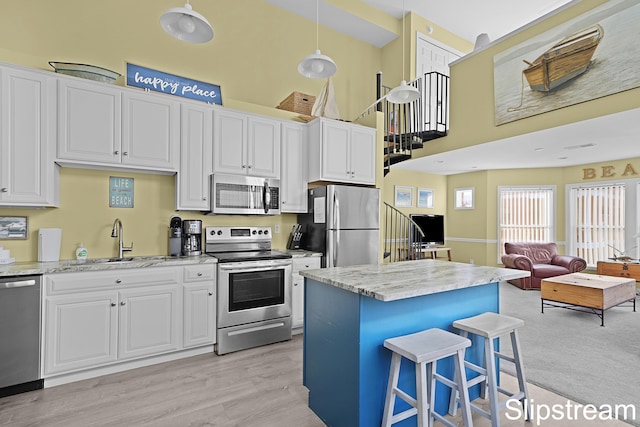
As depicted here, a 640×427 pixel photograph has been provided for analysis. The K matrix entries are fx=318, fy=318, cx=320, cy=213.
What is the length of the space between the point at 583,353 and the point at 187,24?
15.1 ft

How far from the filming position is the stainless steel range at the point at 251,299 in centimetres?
315

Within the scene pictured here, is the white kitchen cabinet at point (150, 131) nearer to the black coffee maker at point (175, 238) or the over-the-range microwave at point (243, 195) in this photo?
the over-the-range microwave at point (243, 195)

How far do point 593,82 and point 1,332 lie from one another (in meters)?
6.23

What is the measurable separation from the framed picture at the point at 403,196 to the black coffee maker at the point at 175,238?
16.6ft

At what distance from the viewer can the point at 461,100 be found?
5.39 m

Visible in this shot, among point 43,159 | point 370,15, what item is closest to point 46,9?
point 43,159

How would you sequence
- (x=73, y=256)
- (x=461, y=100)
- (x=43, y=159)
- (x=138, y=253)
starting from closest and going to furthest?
1. (x=43, y=159)
2. (x=73, y=256)
3. (x=138, y=253)
4. (x=461, y=100)

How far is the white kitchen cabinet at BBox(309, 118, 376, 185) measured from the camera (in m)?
3.91

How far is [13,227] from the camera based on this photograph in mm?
2871

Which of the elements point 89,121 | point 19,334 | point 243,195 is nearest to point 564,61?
point 243,195

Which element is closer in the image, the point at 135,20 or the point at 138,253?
the point at 138,253

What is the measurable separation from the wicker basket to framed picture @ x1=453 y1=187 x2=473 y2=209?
5303mm

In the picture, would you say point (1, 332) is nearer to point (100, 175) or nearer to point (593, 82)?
point (100, 175)

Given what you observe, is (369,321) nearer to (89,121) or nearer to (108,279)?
(108,279)
